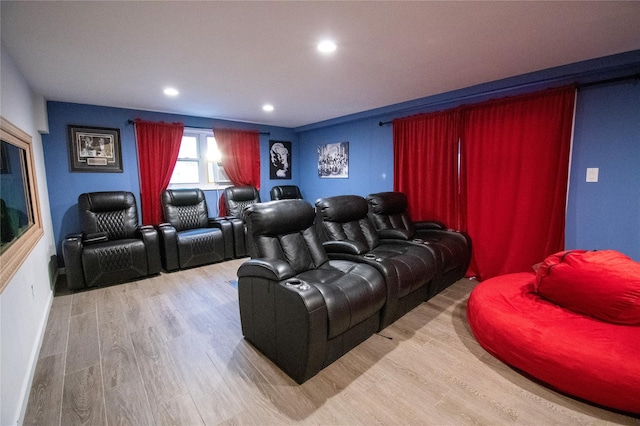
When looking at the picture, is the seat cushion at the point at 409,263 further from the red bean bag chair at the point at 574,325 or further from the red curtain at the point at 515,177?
the red curtain at the point at 515,177

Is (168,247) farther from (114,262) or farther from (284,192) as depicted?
(284,192)

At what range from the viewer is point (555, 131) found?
2812mm

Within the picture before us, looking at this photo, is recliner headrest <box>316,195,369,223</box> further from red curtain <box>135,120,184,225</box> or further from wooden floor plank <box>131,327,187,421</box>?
red curtain <box>135,120,184,225</box>

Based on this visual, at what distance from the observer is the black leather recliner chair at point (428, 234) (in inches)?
121

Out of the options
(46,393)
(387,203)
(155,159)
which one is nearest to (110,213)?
(155,159)

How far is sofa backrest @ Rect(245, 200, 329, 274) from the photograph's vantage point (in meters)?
2.31

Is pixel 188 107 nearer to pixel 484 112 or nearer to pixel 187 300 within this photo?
pixel 187 300

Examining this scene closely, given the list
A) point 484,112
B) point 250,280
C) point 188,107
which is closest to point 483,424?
point 250,280

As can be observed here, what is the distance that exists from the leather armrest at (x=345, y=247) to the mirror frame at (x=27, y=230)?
7.23 feet

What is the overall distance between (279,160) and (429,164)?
128 inches

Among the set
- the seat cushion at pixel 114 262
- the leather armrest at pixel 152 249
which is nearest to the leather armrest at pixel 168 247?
the leather armrest at pixel 152 249

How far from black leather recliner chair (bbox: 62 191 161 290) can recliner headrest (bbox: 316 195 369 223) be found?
2407 millimetres

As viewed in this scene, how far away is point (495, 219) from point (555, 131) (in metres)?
1.09

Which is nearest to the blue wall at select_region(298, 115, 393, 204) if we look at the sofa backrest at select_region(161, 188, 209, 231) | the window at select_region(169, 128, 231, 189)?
the window at select_region(169, 128, 231, 189)
